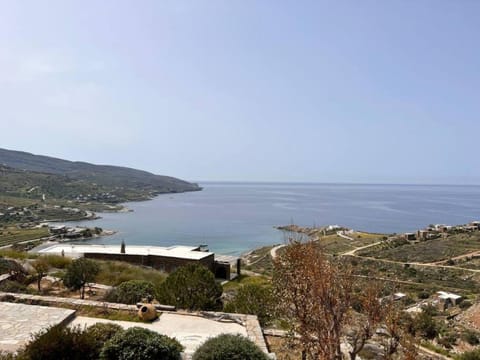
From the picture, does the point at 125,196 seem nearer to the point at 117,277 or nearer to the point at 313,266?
the point at 117,277

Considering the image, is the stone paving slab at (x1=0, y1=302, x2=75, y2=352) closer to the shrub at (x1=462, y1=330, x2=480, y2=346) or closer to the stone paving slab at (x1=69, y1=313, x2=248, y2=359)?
the stone paving slab at (x1=69, y1=313, x2=248, y2=359)

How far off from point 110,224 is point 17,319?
88789mm

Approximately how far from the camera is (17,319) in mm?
8500

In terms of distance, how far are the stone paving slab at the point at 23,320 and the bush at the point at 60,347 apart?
2.45 ft

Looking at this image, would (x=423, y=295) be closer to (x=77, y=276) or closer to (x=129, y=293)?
(x=129, y=293)

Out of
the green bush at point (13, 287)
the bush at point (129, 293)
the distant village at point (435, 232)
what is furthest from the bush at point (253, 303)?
the distant village at point (435, 232)

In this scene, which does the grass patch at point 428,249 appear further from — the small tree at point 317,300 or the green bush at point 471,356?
the small tree at point 317,300

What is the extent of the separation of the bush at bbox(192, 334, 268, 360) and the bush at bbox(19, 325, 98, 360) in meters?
1.90

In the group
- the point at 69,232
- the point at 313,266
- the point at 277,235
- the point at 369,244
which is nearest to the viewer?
the point at 313,266

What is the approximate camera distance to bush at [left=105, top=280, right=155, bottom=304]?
11.5 meters

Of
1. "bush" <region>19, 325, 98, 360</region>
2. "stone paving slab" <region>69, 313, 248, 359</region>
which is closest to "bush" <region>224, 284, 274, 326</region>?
"stone paving slab" <region>69, 313, 248, 359</region>

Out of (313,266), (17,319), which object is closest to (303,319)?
(313,266)

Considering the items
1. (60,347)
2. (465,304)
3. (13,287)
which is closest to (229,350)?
(60,347)

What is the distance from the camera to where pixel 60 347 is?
6.46 meters
